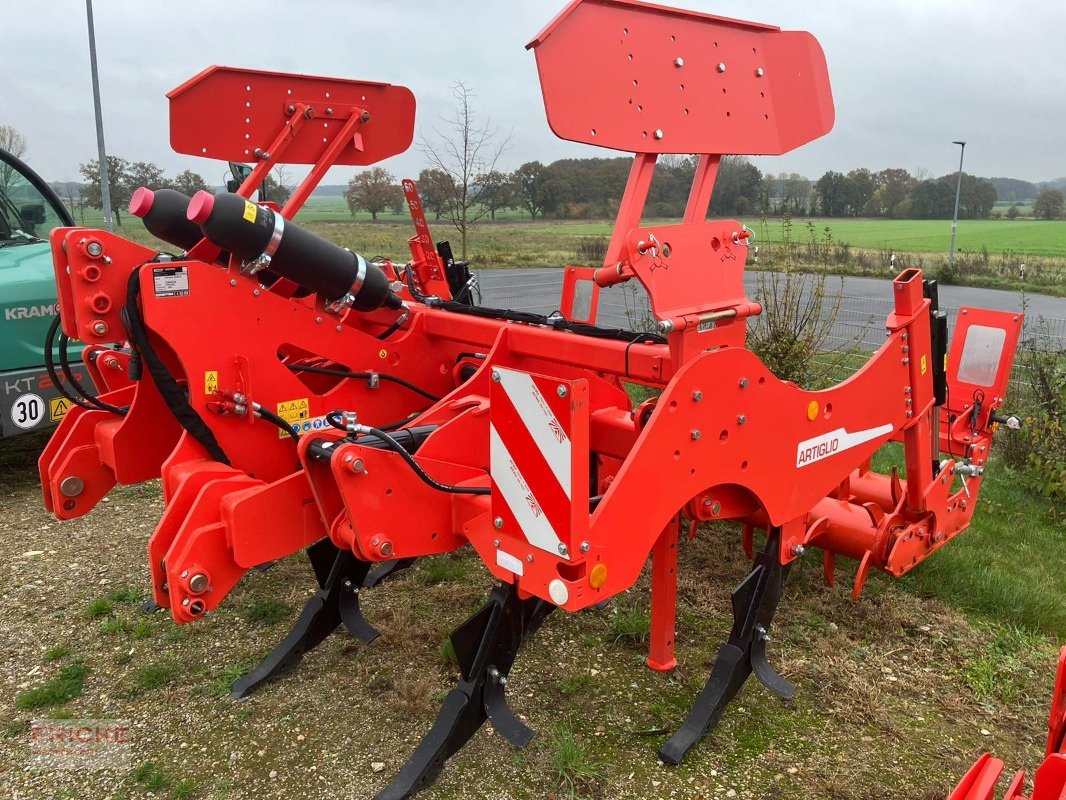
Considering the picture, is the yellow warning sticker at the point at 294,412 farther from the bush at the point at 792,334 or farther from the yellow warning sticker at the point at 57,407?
the bush at the point at 792,334

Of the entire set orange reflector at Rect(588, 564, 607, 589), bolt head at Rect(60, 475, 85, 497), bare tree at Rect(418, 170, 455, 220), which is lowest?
bolt head at Rect(60, 475, 85, 497)

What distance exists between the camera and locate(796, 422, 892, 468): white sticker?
2943 millimetres

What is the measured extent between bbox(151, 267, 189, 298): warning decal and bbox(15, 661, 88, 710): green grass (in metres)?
1.86

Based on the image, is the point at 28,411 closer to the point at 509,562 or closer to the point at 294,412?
the point at 294,412

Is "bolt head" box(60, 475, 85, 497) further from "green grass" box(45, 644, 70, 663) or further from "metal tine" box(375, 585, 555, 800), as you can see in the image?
"metal tine" box(375, 585, 555, 800)

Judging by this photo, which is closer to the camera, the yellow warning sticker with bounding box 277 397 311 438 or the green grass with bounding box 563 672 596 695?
the yellow warning sticker with bounding box 277 397 311 438

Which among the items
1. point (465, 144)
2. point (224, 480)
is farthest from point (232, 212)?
point (465, 144)

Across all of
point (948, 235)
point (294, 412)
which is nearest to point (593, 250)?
point (294, 412)

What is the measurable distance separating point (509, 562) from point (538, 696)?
1.36 metres

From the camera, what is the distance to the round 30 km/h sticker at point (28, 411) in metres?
5.20

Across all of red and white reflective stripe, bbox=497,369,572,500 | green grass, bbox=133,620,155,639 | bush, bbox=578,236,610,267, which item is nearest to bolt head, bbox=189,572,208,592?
red and white reflective stripe, bbox=497,369,572,500

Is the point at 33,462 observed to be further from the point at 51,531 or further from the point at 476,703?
the point at 476,703

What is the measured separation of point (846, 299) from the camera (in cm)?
1644

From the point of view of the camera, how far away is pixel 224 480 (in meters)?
2.90
